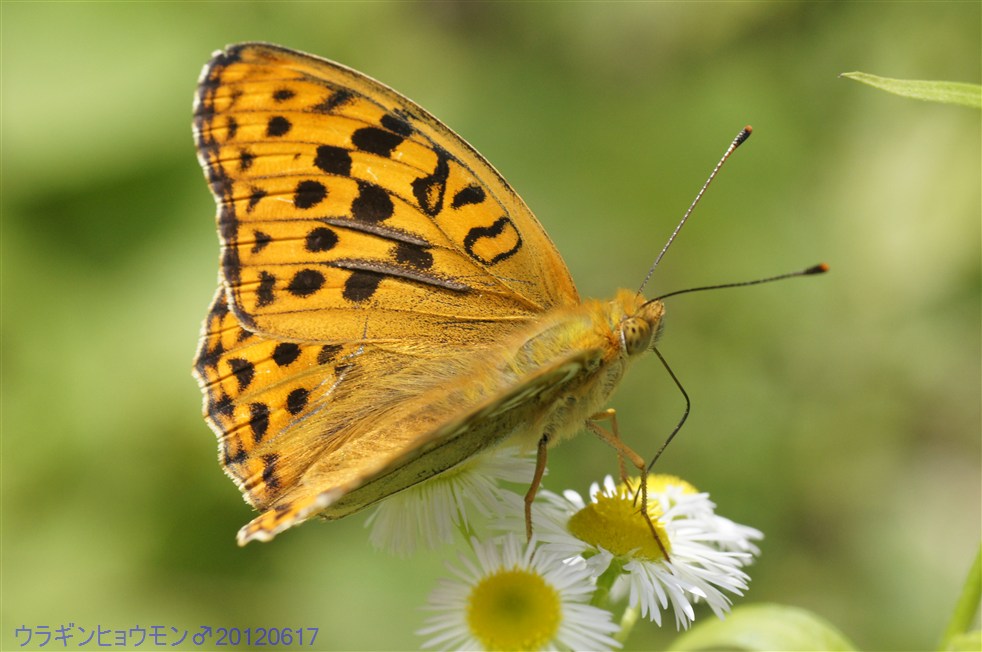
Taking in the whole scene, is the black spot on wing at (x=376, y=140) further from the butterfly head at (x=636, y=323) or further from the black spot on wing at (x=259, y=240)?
the butterfly head at (x=636, y=323)

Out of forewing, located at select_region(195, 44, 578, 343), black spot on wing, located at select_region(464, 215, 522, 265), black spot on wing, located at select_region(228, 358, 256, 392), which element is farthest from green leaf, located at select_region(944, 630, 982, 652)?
black spot on wing, located at select_region(228, 358, 256, 392)

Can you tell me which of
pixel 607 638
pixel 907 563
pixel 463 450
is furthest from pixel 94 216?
pixel 907 563

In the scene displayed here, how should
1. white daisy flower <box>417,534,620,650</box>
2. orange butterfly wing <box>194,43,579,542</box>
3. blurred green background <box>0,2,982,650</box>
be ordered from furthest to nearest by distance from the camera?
1. blurred green background <box>0,2,982,650</box>
2. orange butterfly wing <box>194,43,579,542</box>
3. white daisy flower <box>417,534,620,650</box>

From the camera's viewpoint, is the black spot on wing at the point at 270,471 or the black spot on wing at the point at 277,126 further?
the black spot on wing at the point at 277,126

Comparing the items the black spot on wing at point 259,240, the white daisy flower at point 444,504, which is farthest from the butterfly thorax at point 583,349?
the black spot on wing at point 259,240

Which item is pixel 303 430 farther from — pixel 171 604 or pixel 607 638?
pixel 171 604

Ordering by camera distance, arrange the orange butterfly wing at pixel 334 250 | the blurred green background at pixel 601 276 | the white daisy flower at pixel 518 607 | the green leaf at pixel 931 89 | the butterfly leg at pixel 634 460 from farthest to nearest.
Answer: the blurred green background at pixel 601 276, the orange butterfly wing at pixel 334 250, the butterfly leg at pixel 634 460, the white daisy flower at pixel 518 607, the green leaf at pixel 931 89

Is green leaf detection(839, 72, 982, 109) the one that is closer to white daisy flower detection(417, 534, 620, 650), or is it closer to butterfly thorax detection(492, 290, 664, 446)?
butterfly thorax detection(492, 290, 664, 446)
